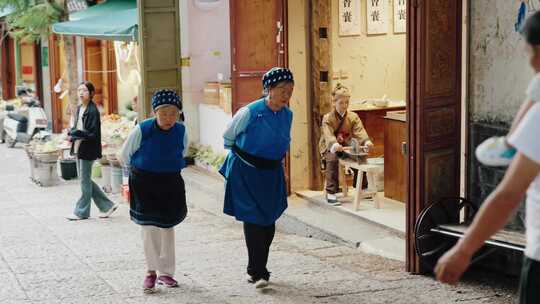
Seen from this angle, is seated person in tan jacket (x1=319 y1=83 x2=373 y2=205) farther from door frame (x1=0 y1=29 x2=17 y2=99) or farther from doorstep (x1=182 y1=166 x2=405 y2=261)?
door frame (x1=0 y1=29 x2=17 y2=99)

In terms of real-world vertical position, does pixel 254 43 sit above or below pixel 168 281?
above

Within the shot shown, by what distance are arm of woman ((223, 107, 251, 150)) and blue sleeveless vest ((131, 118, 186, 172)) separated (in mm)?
436

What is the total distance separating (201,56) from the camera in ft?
51.0

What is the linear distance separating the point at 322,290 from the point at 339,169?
3198 mm

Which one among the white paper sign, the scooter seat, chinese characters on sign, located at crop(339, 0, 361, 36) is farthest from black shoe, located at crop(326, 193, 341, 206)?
the scooter seat

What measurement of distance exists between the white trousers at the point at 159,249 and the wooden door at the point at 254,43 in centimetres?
398

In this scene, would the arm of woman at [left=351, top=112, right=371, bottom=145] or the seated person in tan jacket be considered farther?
the arm of woman at [left=351, top=112, right=371, bottom=145]

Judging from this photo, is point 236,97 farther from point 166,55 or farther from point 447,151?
point 447,151

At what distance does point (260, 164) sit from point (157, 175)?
894 millimetres

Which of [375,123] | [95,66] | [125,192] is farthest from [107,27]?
[95,66]

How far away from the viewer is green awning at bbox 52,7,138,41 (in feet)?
49.8

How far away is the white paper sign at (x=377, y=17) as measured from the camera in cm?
1268

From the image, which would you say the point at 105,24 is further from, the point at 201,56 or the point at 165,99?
the point at 165,99

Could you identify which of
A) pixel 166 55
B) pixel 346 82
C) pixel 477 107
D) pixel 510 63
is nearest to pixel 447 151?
pixel 477 107
